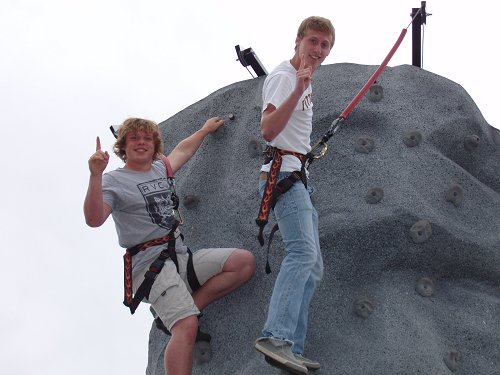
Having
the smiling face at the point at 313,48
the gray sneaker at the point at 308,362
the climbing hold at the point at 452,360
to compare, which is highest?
the smiling face at the point at 313,48

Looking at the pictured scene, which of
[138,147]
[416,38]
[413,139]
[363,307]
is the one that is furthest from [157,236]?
[416,38]

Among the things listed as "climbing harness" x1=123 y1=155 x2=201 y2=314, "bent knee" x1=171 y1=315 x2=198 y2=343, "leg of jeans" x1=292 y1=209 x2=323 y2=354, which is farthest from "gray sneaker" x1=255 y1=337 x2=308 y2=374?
"climbing harness" x1=123 y1=155 x2=201 y2=314

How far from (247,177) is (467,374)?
75.7 inches

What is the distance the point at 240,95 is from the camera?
603cm

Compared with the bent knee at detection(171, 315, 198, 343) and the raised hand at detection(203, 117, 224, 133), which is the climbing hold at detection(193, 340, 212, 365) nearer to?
the bent knee at detection(171, 315, 198, 343)

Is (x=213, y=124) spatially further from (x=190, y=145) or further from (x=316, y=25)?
(x=316, y=25)

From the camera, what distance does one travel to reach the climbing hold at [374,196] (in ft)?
17.4

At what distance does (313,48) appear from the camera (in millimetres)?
4680

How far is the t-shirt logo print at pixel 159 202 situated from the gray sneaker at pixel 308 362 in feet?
3.67

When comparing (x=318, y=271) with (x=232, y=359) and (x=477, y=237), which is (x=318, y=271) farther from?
(x=477, y=237)

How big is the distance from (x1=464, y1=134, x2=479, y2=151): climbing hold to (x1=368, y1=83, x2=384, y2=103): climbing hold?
665 millimetres

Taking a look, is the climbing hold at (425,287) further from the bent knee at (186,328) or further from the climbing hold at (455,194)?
the bent knee at (186,328)

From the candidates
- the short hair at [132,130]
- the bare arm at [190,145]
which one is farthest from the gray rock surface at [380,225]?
the short hair at [132,130]


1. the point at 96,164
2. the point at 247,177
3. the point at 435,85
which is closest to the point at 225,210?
the point at 247,177
